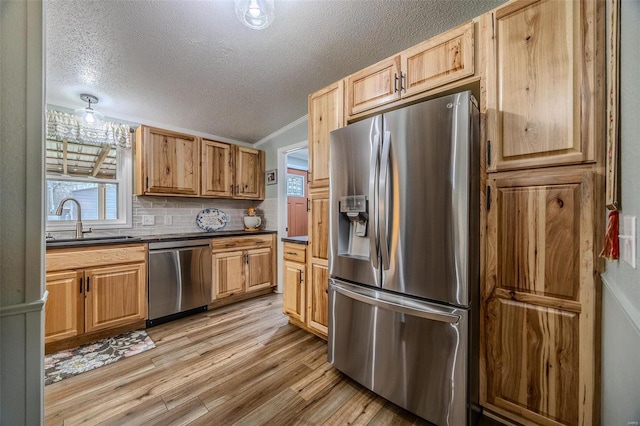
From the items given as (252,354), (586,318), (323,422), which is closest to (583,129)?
(586,318)

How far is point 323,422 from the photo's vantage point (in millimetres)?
1412

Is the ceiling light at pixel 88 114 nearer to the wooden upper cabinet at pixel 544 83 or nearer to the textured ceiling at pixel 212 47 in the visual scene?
the textured ceiling at pixel 212 47

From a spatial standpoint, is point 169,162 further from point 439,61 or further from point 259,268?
point 439,61

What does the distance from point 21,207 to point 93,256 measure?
175 cm

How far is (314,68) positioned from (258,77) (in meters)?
0.56

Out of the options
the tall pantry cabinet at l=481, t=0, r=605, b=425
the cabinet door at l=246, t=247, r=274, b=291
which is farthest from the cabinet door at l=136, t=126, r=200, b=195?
the tall pantry cabinet at l=481, t=0, r=605, b=425

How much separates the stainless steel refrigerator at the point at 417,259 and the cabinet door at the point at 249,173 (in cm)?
241

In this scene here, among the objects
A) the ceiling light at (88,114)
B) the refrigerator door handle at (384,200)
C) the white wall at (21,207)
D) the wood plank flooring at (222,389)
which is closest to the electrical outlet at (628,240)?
the refrigerator door handle at (384,200)

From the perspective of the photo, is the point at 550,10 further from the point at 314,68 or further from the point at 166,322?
the point at 166,322

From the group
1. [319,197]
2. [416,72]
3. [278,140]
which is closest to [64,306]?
[319,197]

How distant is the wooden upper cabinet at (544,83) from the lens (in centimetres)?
109

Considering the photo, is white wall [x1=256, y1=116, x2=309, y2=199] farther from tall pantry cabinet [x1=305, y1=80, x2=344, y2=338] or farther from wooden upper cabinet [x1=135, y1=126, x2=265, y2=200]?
tall pantry cabinet [x1=305, y1=80, x2=344, y2=338]

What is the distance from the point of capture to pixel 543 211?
1208 millimetres

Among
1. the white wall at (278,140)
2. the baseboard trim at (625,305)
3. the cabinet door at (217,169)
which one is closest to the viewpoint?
the baseboard trim at (625,305)
